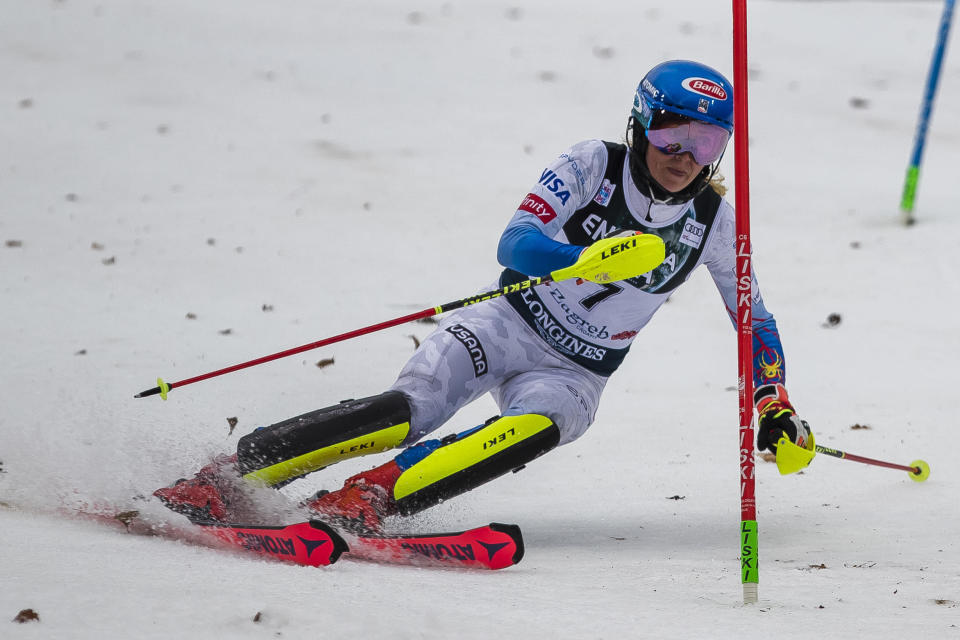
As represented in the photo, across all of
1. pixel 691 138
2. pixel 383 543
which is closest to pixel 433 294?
pixel 691 138

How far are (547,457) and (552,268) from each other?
181 cm

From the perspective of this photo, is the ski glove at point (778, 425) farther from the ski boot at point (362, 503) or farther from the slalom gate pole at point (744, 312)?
the ski boot at point (362, 503)

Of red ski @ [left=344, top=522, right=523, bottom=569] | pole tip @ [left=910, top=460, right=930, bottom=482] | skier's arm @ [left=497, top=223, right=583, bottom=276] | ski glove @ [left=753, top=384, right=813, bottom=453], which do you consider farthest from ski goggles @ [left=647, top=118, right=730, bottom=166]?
pole tip @ [left=910, top=460, right=930, bottom=482]

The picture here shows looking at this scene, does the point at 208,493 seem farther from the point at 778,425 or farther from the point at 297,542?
the point at 778,425

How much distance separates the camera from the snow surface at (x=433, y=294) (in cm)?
280

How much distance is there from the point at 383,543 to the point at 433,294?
12.8 feet

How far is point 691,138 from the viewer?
3666 millimetres

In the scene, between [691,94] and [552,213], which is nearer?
[691,94]

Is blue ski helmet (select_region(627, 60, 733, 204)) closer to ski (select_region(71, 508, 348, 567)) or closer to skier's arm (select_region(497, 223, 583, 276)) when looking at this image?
skier's arm (select_region(497, 223, 583, 276))

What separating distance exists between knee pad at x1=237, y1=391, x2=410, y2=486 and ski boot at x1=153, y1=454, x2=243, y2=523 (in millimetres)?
53

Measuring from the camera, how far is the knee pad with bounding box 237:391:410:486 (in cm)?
355

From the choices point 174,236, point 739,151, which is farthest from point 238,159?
point 739,151

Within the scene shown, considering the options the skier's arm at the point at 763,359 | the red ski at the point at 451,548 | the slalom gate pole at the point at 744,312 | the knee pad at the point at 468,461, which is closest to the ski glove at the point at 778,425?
the skier's arm at the point at 763,359

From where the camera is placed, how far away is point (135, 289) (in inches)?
264
